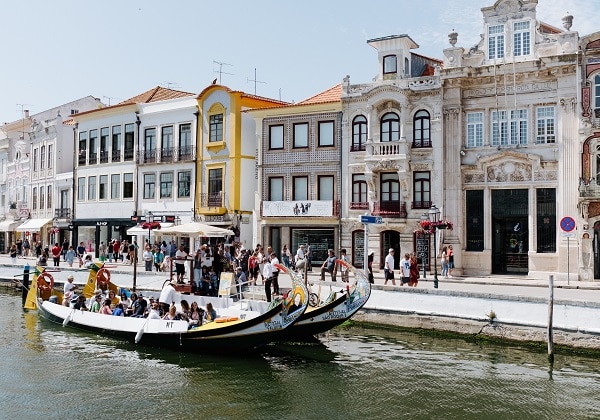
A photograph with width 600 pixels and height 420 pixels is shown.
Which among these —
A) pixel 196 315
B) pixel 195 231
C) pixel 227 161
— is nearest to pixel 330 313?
pixel 196 315

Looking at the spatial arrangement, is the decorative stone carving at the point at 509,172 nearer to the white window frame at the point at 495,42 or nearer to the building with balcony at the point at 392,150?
the building with balcony at the point at 392,150

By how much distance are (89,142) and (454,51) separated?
89.2 feet

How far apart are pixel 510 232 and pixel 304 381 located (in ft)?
60.8

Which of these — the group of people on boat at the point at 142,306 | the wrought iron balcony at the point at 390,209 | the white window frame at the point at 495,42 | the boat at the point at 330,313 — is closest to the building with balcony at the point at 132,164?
the wrought iron balcony at the point at 390,209

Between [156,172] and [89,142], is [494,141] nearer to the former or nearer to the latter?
[156,172]

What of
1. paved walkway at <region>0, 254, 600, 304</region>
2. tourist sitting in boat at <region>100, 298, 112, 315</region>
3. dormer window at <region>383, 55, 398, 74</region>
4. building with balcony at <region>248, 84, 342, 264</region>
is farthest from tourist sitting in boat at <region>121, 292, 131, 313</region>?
dormer window at <region>383, 55, 398, 74</region>

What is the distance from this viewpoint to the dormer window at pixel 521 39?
31859 millimetres

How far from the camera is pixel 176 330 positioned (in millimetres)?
20172

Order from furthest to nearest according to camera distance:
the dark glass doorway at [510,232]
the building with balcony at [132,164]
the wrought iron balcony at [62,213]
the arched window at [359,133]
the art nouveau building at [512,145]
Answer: the wrought iron balcony at [62,213] → the building with balcony at [132,164] → the arched window at [359,133] → the dark glass doorway at [510,232] → the art nouveau building at [512,145]

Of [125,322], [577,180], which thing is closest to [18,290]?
[125,322]

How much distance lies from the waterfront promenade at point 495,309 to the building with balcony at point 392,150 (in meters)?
6.29

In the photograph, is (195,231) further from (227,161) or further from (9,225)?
(9,225)

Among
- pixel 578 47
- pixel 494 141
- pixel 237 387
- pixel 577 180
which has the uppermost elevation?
pixel 578 47

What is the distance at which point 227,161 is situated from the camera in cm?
4012
